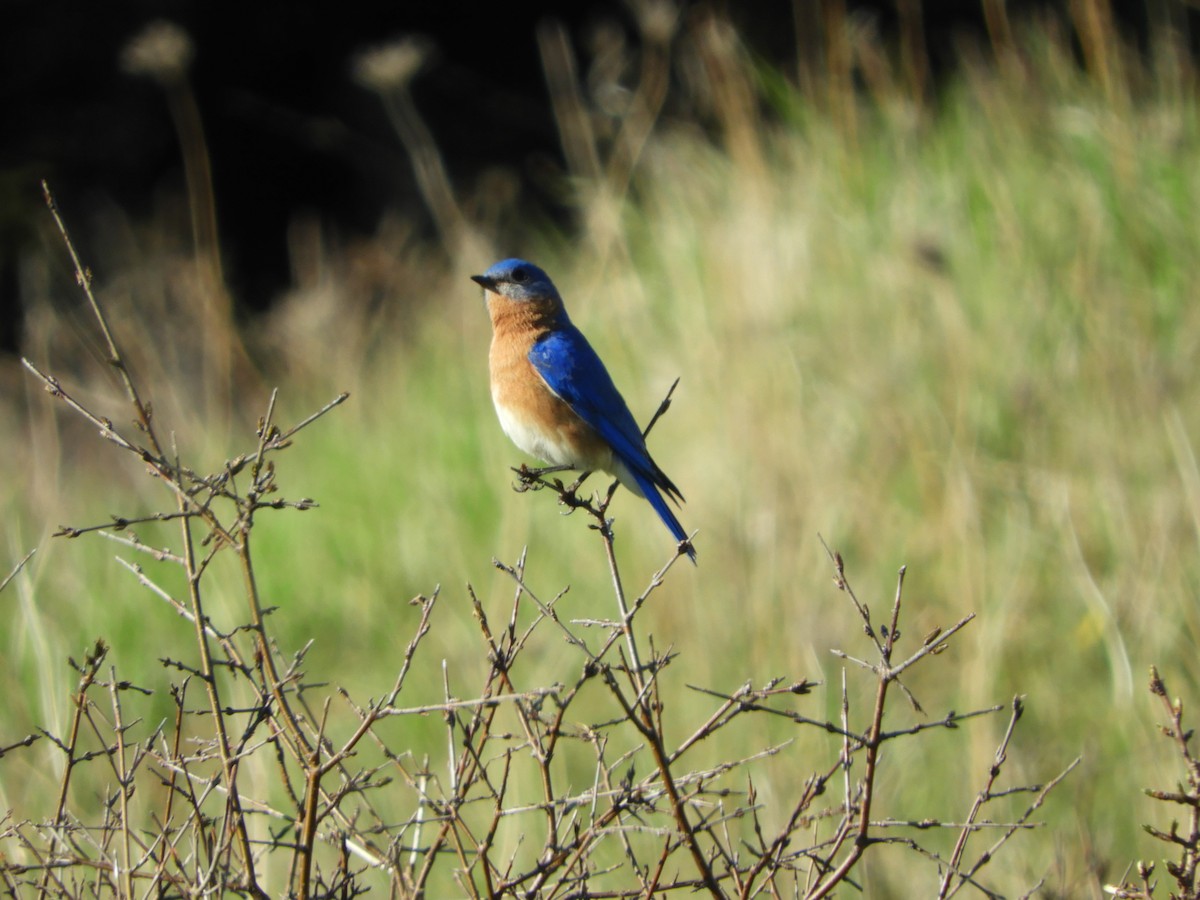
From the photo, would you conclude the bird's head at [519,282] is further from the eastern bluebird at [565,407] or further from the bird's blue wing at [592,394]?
the bird's blue wing at [592,394]

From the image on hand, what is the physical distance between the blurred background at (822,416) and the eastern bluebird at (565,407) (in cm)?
37

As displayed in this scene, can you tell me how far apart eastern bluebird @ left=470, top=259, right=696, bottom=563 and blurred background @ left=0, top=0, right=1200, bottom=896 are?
371mm

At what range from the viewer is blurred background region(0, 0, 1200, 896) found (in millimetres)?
4234

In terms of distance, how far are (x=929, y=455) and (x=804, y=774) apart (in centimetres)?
117

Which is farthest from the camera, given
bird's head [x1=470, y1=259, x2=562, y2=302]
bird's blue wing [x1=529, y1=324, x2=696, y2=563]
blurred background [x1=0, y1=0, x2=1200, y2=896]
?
blurred background [x1=0, y1=0, x2=1200, y2=896]

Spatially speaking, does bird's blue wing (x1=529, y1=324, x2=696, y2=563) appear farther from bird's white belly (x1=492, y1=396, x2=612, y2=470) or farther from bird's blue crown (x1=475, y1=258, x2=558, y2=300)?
bird's blue crown (x1=475, y1=258, x2=558, y2=300)

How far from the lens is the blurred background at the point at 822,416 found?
4234mm

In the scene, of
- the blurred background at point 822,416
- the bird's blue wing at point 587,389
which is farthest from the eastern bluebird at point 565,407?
the blurred background at point 822,416

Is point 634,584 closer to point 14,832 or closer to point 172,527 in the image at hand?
point 172,527

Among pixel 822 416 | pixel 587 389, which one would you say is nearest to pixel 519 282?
pixel 587 389

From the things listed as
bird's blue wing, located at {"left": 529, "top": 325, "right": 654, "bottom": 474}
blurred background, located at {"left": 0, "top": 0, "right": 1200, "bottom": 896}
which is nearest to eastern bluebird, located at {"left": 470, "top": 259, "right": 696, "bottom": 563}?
bird's blue wing, located at {"left": 529, "top": 325, "right": 654, "bottom": 474}

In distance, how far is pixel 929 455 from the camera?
467 cm

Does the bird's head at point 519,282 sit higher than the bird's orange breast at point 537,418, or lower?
higher

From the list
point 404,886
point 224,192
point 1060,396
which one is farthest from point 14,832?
point 224,192
